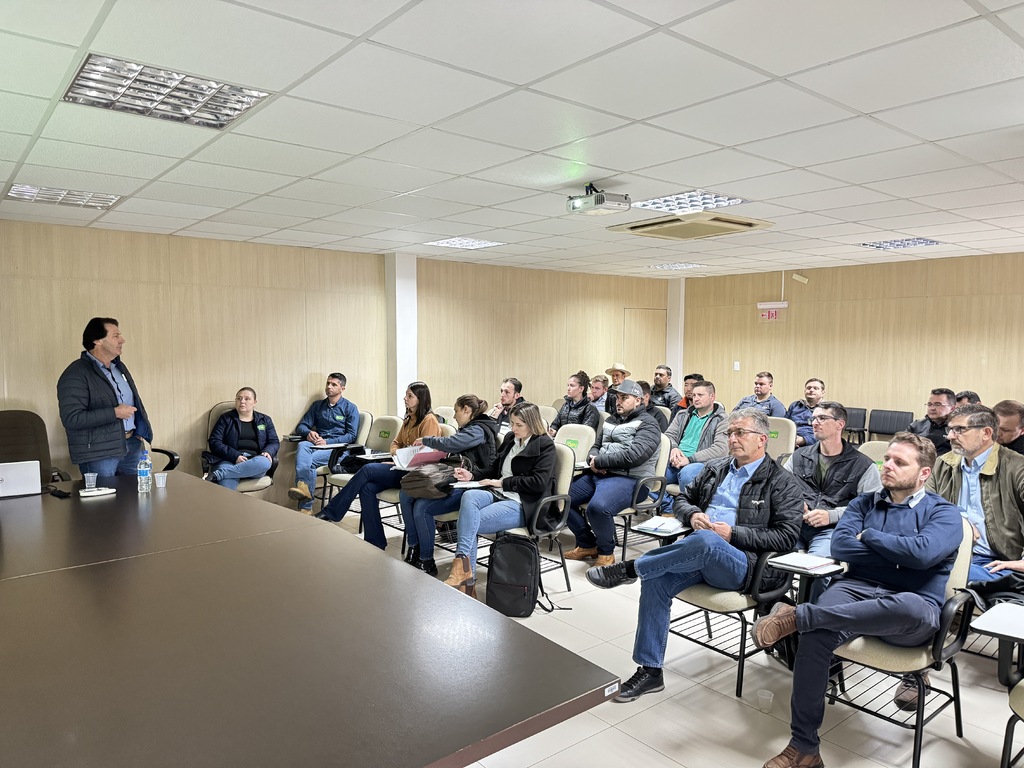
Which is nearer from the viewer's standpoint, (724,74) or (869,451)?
(724,74)

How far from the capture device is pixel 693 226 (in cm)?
590

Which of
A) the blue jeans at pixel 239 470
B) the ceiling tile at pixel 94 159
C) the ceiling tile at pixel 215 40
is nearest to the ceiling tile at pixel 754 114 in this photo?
the ceiling tile at pixel 215 40

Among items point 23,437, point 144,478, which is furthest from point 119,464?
point 144,478

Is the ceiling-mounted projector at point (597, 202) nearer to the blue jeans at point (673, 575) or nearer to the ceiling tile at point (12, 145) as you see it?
the blue jeans at point (673, 575)

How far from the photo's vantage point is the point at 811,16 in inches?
87.7

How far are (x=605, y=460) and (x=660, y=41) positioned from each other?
3.17 meters

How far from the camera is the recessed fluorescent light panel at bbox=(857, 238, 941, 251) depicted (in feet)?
22.9

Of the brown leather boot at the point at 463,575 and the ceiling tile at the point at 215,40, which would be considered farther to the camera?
the brown leather boot at the point at 463,575

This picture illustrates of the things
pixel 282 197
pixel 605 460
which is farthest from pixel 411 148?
pixel 605 460

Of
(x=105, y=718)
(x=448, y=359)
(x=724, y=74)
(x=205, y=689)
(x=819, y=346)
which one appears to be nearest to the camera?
(x=105, y=718)

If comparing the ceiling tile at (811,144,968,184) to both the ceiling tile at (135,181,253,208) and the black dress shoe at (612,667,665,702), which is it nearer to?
the black dress shoe at (612,667,665,702)

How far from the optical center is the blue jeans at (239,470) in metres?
6.13

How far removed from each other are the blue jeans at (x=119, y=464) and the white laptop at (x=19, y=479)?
1043mm

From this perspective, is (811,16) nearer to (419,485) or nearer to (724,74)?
(724,74)
